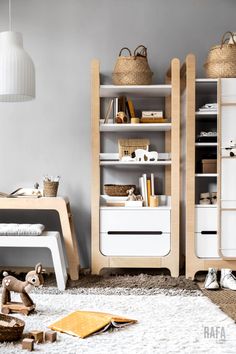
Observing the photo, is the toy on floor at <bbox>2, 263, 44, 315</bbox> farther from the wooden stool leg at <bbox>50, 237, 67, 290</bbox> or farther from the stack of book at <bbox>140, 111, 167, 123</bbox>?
the stack of book at <bbox>140, 111, 167, 123</bbox>

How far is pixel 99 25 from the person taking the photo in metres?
4.59

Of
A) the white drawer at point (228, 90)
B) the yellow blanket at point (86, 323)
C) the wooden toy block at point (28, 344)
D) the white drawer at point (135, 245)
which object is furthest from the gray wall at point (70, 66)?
the wooden toy block at point (28, 344)

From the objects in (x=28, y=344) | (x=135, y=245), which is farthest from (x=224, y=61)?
(x=28, y=344)

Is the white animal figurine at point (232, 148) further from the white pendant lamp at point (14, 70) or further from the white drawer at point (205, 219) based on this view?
the white pendant lamp at point (14, 70)

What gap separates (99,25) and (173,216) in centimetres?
174

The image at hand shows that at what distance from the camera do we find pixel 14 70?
11.6 ft

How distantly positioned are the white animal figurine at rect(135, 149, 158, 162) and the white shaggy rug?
1203 mm

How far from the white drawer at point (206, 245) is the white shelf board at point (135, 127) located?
2.90 ft

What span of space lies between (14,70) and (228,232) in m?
1.93

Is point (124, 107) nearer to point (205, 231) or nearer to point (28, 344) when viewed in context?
point (205, 231)

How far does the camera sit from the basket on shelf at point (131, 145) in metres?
4.46

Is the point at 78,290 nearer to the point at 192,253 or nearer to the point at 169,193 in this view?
the point at 192,253

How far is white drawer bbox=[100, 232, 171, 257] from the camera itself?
4.14 m

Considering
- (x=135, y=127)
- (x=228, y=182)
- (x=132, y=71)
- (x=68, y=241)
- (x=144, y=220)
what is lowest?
(x=68, y=241)
